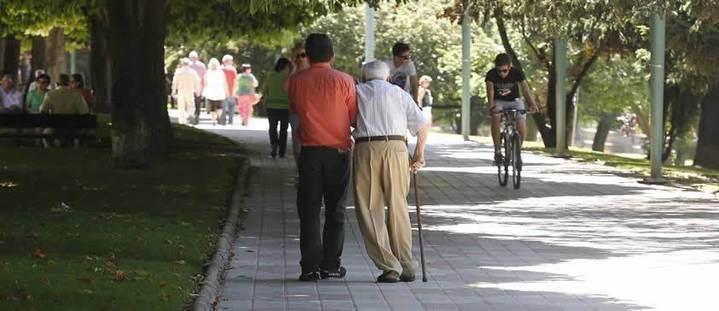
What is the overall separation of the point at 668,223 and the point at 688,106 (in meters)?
31.0

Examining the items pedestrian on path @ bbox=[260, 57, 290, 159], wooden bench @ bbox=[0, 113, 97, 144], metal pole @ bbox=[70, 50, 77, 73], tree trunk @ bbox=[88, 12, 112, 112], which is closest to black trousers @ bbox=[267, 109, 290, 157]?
pedestrian on path @ bbox=[260, 57, 290, 159]

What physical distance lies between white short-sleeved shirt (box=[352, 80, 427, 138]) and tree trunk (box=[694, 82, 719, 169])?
89.5 feet

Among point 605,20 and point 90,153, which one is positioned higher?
point 605,20

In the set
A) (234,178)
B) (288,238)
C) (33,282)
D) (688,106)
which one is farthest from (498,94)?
(688,106)

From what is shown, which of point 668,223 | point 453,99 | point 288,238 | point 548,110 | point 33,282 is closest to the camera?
point 33,282

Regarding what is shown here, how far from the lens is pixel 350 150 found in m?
12.8

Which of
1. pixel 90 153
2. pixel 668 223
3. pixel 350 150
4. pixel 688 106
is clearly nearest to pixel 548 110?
pixel 688 106

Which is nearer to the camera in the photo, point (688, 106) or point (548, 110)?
point (548, 110)

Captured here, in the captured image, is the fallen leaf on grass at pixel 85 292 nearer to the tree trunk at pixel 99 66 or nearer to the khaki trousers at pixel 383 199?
the khaki trousers at pixel 383 199

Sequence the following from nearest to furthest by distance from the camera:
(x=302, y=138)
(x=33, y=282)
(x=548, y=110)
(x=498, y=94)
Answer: (x=33, y=282) → (x=302, y=138) → (x=498, y=94) → (x=548, y=110)

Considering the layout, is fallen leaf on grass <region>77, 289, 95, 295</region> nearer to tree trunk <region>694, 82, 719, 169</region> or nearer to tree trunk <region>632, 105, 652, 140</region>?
tree trunk <region>694, 82, 719, 169</region>

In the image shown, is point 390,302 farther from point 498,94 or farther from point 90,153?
point 90,153

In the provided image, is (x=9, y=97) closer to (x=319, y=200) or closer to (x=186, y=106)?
(x=186, y=106)

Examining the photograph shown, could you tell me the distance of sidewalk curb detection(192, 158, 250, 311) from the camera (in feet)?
36.7
